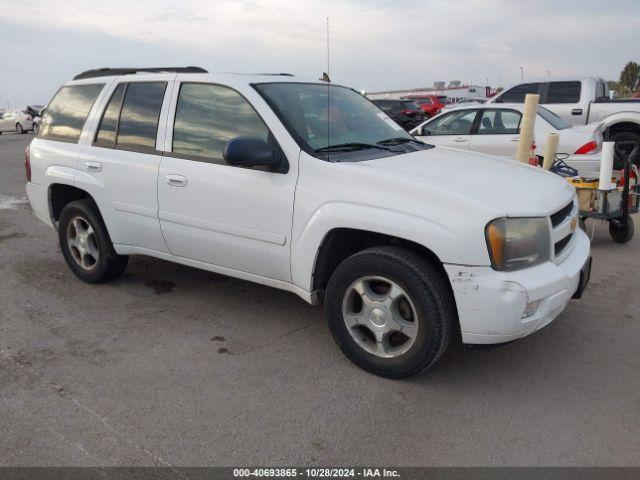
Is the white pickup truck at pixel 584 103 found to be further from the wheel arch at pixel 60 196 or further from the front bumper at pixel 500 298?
the wheel arch at pixel 60 196

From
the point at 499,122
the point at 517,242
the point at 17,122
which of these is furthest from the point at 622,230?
the point at 17,122

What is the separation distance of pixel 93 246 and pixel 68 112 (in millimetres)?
1202

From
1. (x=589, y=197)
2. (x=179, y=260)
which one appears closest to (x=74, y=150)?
(x=179, y=260)

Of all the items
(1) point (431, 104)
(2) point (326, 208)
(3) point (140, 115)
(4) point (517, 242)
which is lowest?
(4) point (517, 242)

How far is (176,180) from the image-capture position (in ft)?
13.7

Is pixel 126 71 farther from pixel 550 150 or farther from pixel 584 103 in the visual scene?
pixel 584 103

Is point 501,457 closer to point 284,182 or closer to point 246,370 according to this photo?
point 246,370

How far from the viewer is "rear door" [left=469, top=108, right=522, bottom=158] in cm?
902

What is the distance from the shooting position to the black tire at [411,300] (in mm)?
3201

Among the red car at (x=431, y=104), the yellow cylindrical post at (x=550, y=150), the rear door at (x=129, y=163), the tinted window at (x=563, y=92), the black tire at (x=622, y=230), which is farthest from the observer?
the red car at (x=431, y=104)

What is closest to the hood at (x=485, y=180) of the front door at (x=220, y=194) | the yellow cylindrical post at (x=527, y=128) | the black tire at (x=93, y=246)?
the front door at (x=220, y=194)

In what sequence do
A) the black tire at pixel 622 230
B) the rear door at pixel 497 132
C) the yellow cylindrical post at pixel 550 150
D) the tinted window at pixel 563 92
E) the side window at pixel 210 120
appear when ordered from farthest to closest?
the tinted window at pixel 563 92, the rear door at pixel 497 132, the yellow cylindrical post at pixel 550 150, the black tire at pixel 622 230, the side window at pixel 210 120

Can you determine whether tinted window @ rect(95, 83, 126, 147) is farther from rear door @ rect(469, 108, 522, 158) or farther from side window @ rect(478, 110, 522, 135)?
side window @ rect(478, 110, 522, 135)

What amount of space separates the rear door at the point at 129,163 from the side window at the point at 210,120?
206 mm
